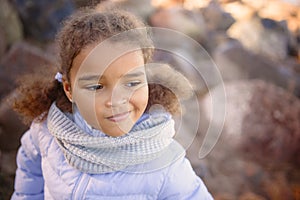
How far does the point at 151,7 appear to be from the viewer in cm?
345

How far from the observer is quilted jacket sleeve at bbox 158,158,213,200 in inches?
43.8

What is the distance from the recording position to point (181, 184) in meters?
1.12

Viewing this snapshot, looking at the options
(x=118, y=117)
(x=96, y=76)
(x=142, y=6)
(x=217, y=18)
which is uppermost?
(x=96, y=76)

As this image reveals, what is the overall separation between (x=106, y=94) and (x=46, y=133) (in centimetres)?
34

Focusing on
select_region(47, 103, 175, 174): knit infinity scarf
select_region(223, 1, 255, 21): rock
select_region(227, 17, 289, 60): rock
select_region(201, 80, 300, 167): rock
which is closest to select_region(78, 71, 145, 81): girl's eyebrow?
select_region(47, 103, 175, 174): knit infinity scarf

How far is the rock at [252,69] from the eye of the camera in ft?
8.93

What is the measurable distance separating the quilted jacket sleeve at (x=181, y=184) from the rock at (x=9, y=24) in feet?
5.25

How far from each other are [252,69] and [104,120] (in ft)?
6.07

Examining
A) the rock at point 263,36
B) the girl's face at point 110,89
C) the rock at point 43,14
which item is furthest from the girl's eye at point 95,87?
the rock at point 263,36

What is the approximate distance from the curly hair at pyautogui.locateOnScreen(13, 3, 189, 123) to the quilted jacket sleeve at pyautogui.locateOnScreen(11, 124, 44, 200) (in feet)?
0.28

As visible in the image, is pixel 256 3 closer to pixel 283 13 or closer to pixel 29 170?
pixel 283 13

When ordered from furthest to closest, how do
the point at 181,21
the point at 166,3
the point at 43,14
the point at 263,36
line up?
the point at 166,3 → the point at 263,36 → the point at 181,21 → the point at 43,14

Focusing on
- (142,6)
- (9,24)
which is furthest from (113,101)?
(142,6)

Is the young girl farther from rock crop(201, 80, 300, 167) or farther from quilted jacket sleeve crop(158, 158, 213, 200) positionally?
rock crop(201, 80, 300, 167)
